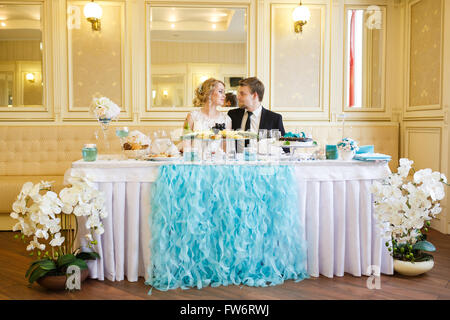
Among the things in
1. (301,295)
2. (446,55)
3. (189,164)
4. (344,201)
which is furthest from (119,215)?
(446,55)

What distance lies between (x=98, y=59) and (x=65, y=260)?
3099 millimetres

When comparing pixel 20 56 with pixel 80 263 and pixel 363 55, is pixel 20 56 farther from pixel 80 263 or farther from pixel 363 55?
pixel 363 55

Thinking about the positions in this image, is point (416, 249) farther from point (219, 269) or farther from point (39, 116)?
point (39, 116)

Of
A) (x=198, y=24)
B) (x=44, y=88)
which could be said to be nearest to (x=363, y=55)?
(x=198, y=24)

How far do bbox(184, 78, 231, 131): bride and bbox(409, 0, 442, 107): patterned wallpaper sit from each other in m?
2.45

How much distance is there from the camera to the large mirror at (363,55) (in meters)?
5.65

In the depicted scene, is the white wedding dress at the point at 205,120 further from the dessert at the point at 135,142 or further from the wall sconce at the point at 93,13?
A: the wall sconce at the point at 93,13

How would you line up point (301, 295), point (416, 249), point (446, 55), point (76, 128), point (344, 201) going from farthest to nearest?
point (76, 128) → point (446, 55) → point (416, 249) → point (344, 201) → point (301, 295)

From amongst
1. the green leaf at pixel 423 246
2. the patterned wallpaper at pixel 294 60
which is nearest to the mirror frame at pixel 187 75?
the patterned wallpaper at pixel 294 60

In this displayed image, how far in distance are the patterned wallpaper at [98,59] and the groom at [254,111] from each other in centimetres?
199

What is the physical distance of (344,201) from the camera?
3.27 metres
